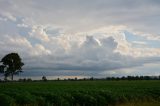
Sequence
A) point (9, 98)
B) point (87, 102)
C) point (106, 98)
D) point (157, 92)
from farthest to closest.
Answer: point (157, 92) < point (106, 98) < point (87, 102) < point (9, 98)

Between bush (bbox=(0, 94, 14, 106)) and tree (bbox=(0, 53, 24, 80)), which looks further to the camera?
tree (bbox=(0, 53, 24, 80))

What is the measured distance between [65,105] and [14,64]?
75539mm

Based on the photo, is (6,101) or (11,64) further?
(11,64)

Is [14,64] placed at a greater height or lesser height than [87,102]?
greater

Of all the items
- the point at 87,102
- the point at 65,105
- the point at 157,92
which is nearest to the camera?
the point at 65,105

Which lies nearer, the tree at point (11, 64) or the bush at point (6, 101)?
the bush at point (6, 101)

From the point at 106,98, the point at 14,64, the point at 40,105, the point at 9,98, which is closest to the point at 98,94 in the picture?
the point at 106,98

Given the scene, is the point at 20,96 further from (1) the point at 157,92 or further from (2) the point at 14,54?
(2) the point at 14,54

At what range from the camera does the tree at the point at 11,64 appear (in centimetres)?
10138

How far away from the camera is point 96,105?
1178 inches

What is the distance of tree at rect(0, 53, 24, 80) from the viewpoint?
101375 mm

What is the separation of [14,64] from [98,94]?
72.0 m

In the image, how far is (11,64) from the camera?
101375 millimetres

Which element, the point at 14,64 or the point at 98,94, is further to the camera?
the point at 14,64
